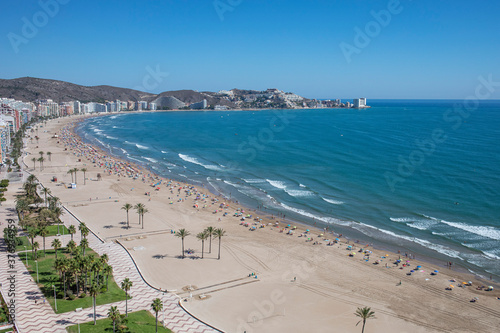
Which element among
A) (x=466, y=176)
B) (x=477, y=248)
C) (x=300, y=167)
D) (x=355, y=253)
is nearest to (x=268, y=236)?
(x=355, y=253)

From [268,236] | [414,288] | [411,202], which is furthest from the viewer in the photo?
[411,202]

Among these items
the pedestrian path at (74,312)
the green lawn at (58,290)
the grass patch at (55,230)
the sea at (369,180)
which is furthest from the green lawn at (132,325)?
the sea at (369,180)

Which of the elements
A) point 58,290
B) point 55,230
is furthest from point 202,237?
point 55,230

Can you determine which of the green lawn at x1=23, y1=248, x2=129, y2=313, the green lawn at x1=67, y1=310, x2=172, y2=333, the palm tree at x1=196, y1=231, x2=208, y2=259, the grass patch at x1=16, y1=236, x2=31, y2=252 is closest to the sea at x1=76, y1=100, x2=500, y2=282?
the palm tree at x1=196, y1=231, x2=208, y2=259

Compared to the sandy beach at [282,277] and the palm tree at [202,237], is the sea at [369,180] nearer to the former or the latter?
the sandy beach at [282,277]

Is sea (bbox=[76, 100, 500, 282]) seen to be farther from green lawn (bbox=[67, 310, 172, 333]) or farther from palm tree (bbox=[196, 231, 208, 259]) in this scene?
green lawn (bbox=[67, 310, 172, 333])

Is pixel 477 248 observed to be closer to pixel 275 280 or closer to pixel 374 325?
pixel 374 325

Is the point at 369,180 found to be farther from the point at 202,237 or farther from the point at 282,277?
the point at 202,237
